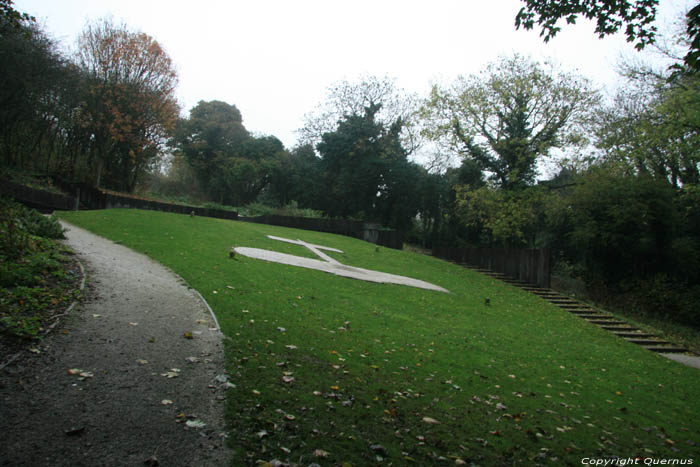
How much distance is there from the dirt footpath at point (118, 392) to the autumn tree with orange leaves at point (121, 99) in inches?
1032

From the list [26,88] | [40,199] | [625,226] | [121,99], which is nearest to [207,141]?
[121,99]

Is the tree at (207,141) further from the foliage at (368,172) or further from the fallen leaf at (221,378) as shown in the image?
the fallen leaf at (221,378)

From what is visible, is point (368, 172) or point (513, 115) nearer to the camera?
point (513, 115)

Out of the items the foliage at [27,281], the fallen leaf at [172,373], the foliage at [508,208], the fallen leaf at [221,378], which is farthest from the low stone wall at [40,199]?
the foliage at [508,208]

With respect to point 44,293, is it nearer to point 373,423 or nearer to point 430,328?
point 373,423

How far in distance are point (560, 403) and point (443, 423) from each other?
2.53m

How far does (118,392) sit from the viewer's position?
406 cm

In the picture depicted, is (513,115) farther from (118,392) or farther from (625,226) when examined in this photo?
(118,392)

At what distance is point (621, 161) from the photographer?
827 inches

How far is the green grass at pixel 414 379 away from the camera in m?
4.01

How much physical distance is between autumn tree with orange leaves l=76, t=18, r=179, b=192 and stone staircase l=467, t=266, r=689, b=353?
27.0 meters

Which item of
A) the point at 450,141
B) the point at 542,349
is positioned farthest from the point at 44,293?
the point at 450,141

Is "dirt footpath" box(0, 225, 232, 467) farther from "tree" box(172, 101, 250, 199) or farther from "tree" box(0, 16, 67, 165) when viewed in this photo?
"tree" box(172, 101, 250, 199)

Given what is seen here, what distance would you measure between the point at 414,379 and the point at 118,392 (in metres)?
3.71
